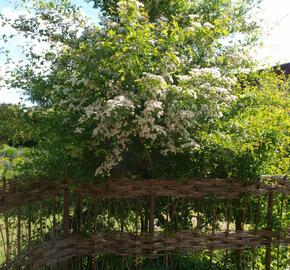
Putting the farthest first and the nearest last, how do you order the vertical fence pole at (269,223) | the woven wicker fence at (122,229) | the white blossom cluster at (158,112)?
the vertical fence pole at (269,223) < the woven wicker fence at (122,229) < the white blossom cluster at (158,112)

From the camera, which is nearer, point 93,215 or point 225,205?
point 93,215

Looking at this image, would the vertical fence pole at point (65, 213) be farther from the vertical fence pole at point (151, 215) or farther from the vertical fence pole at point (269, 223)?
the vertical fence pole at point (269, 223)

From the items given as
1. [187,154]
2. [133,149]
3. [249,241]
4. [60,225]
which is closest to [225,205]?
[249,241]

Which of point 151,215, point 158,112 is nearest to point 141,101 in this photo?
point 158,112

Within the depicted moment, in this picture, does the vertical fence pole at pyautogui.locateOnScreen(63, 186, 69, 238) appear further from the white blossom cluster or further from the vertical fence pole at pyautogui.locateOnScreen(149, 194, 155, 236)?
the vertical fence pole at pyautogui.locateOnScreen(149, 194, 155, 236)

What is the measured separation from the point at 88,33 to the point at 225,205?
112 inches

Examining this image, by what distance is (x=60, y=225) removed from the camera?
18.5 ft

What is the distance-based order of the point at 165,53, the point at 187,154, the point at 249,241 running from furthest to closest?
the point at 249,241
the point at 187,154
the point at 165,53

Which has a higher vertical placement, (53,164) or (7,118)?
(7,118)

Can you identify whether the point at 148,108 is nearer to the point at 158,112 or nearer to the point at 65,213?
the point at 158,112

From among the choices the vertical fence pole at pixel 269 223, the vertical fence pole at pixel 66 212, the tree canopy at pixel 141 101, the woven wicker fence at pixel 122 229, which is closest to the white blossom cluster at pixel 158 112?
the tree canopy at pixel 141 101

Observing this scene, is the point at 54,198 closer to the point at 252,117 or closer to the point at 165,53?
the point at 165,53

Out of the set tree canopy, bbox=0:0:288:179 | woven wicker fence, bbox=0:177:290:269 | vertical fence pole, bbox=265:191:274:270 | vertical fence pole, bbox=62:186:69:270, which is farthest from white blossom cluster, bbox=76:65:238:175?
vertical fence pole, bbox=265:191:274:270

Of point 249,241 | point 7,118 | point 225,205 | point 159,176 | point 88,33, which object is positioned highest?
point 88,33
